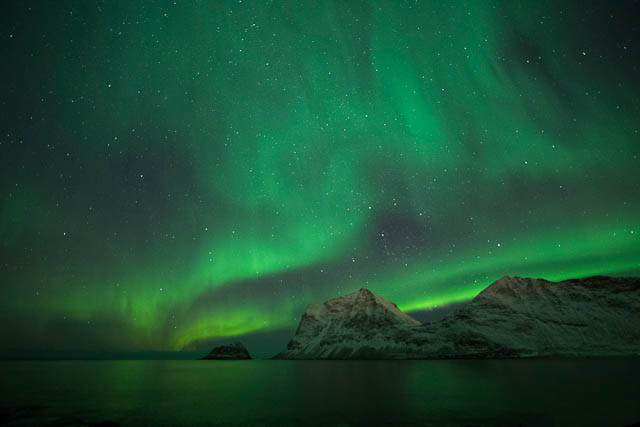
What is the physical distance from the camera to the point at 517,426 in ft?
93.2

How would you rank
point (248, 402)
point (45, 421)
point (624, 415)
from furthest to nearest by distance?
point (248, 402) → point (624, 415) → point (45, 421)

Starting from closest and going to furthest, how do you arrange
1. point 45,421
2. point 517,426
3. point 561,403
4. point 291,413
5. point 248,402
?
point 517,426 → point 45,421 → point 291,413 → point 561,403 → point 248,402

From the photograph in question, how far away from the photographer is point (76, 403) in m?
44.4

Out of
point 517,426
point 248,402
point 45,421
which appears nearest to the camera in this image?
point 517,426

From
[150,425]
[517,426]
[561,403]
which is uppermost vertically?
[150,425]

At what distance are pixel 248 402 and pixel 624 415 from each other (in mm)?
43839

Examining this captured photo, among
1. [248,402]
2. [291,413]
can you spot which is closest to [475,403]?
[291,413]

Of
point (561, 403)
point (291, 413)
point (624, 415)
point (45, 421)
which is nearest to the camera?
point (45, 421)

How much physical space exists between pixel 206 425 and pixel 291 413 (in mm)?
9753

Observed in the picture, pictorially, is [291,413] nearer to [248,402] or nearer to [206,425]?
[206,425]

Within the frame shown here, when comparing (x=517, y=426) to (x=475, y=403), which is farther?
(x=475, y=403)

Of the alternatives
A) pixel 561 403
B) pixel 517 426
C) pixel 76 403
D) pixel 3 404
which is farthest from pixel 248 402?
pixel 561 403

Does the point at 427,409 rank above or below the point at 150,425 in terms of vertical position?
below

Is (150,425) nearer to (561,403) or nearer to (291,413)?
(291,413)
